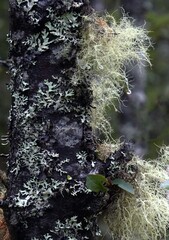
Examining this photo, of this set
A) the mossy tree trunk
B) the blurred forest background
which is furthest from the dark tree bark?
the blurred forest background

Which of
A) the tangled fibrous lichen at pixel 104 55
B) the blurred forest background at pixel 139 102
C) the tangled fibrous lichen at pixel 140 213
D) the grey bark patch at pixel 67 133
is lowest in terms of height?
the tangled fibrous lichen at pixel 140 213

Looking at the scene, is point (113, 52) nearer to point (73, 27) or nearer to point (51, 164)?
point (73, 27)

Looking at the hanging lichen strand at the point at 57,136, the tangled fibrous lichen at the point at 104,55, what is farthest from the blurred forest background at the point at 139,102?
the hanging lichen strand at the point at 57,136

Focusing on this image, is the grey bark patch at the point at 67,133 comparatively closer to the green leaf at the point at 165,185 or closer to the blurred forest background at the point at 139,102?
the green leaf at the point at 165,185

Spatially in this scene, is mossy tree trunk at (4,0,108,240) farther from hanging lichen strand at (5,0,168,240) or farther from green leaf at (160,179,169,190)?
green leaf at (160,179,169,190)

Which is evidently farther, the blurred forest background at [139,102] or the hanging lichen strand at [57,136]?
the blurred forest background at [139,102]

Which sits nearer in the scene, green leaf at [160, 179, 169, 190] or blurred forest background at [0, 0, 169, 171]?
green leaf at [160, 179, 169, 190]

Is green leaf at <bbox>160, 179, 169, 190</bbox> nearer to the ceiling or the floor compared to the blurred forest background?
nearer to the floor

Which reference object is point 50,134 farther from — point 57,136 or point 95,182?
point 95,182
